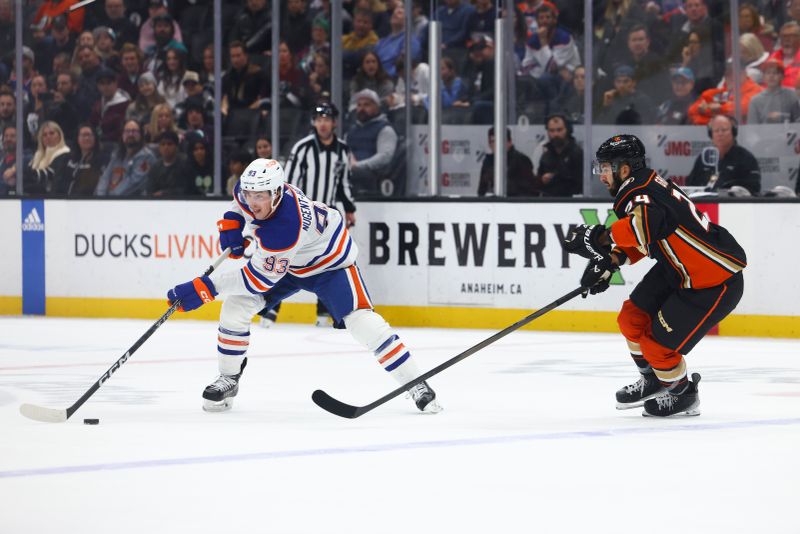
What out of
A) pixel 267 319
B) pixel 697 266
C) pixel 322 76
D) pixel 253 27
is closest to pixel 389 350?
pixel 697 266

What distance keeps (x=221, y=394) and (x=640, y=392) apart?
1.43 m

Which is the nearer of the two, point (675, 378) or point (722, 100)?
point (675, 378)

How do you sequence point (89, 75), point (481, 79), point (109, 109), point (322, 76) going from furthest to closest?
point (89, 75)
point (109, 109)
point (322, 76)
point (481, 79)

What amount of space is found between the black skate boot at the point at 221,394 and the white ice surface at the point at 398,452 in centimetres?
5

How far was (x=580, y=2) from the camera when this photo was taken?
8.20 metres

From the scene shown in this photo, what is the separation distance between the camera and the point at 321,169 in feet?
26.7

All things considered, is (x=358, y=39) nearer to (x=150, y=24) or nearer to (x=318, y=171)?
(x=318, y=171)

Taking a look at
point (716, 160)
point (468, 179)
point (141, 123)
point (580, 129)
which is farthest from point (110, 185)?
point (716, 160)

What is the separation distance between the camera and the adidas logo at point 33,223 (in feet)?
29.4

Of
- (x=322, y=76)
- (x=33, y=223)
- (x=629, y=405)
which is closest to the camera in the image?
(x=629, y=405)

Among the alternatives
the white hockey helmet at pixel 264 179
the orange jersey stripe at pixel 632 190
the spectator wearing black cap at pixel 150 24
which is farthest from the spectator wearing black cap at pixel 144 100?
the orange jersey stripe at pixel 632 190

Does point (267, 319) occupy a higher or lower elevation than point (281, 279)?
lower

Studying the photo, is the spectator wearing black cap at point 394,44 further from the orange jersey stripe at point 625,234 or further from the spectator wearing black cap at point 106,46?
the orange jersey stripe at point 625,234

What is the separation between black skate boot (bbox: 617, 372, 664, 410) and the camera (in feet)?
15.0
